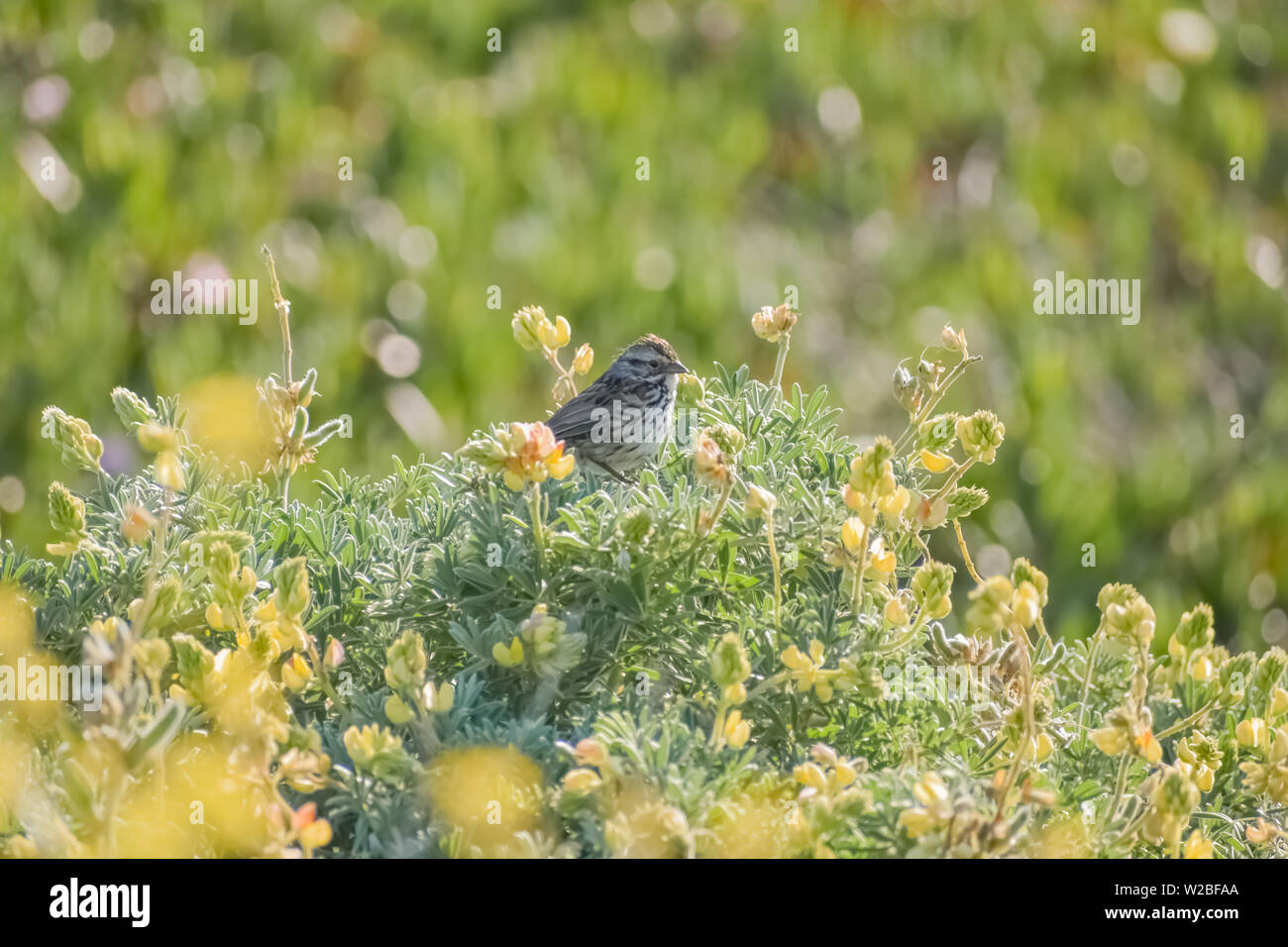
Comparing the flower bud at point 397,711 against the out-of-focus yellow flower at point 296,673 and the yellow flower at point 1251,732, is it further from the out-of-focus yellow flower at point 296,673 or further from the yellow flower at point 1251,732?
the yellow flower at point 1251,732

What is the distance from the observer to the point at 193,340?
16.7 ft

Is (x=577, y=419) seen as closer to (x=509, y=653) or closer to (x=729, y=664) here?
(x=509, y=653)

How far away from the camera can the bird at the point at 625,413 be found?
3.08 m

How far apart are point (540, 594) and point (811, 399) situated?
57 centimetres

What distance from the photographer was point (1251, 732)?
1835 mm

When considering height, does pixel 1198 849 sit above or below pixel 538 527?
below

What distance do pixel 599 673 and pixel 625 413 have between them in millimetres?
1545

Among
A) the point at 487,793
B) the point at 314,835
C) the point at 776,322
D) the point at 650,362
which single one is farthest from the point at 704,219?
the point at 314,835

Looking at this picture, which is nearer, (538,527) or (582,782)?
(582,782)

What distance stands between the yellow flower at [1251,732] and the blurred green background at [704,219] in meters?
2.68

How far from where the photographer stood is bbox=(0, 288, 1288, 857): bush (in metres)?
1.50

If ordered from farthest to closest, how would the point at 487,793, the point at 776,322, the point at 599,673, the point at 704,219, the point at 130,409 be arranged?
1. the point at 704,219
2. the point at 776,322
3. the point at 130,409
4. the point at 599,673
5. the point at 487,793

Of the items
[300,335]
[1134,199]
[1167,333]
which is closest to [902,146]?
[1134,199]
